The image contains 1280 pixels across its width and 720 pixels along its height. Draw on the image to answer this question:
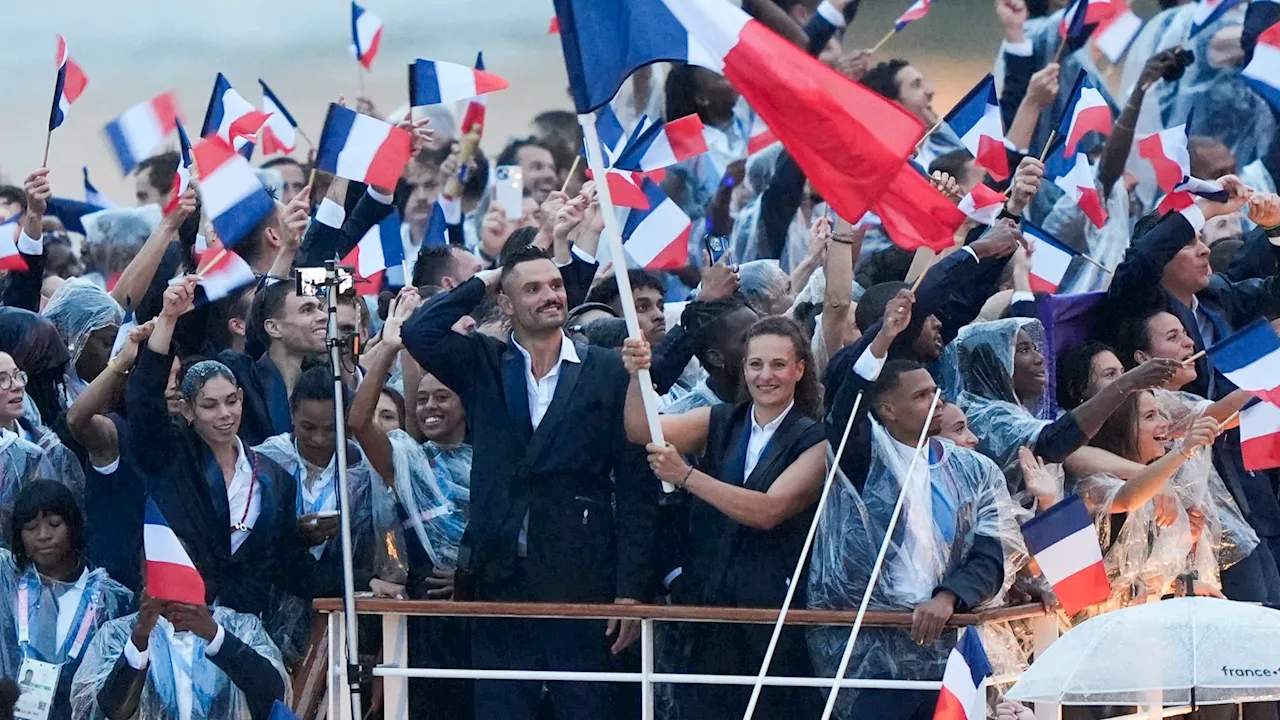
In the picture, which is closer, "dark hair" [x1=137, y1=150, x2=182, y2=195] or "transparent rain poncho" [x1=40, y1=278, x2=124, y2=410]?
"transparent rain poncho" [x1=40, y1=278, x2=124, y2=410]

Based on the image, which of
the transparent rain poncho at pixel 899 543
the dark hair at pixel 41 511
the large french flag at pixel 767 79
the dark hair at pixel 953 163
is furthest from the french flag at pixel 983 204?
the dark hair at pixel 41 511

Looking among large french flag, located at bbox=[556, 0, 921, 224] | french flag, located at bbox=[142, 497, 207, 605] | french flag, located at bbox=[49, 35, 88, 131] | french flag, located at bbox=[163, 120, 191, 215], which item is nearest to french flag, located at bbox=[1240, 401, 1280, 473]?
large french flag, located at bbox=[556, 0, 921, 224]

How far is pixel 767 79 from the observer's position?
664 cm

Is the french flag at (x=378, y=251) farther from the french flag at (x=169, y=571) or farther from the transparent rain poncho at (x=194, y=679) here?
the french flag at (x=169, y=571)

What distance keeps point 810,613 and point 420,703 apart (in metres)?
1.63

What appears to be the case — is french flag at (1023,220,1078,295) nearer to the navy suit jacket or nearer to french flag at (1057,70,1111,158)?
french flag at (1057,70,1111,158)

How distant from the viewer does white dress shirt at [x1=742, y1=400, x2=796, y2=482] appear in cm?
728

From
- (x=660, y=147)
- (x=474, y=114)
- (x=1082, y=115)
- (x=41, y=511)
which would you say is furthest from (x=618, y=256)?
(x=474, y=114)

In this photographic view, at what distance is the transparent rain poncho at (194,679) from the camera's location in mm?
7570

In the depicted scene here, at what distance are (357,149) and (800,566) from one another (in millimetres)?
2855

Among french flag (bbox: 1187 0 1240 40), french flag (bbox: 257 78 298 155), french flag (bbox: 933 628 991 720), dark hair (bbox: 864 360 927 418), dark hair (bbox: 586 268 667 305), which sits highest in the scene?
french flag (bbox: 1187 0 1240 40)

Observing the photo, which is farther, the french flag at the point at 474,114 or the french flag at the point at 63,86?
the french flag at the point at 474,114

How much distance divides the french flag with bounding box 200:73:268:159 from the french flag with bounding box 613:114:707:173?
1.75m

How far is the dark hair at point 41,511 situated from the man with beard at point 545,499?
1.51 meters
